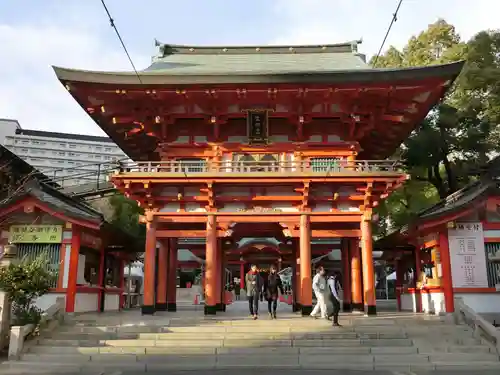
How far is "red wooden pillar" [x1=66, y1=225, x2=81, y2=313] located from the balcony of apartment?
8.23ft

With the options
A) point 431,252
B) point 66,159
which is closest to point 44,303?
point 431,252

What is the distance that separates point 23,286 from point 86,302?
5.03 meters

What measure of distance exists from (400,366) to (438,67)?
9.16 metres

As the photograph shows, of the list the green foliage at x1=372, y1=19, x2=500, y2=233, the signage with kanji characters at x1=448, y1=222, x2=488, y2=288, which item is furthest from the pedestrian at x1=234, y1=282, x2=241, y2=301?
the signage with kanji characters at x1=448, y1=222, x2=488, y2=288

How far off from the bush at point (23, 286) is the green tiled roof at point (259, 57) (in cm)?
1007

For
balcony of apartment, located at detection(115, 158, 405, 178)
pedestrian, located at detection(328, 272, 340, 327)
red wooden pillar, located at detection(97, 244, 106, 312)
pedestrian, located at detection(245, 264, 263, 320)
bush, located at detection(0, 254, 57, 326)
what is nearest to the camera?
bush, located at detection(0, 254, 57, 326)

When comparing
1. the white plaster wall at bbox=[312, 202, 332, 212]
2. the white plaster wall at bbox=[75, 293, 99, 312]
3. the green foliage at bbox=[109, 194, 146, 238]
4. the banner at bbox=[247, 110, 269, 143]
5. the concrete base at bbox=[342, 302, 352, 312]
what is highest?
the banner at bbox=[247, 110, 269, 143]

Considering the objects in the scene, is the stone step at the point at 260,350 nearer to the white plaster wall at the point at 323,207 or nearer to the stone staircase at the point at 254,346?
the stone staircase at the point at 254,346

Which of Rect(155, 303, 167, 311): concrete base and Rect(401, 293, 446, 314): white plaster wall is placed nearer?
Rect(401, 293, 446, 314): white plaster wall

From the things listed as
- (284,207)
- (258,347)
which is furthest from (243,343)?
(284,207)

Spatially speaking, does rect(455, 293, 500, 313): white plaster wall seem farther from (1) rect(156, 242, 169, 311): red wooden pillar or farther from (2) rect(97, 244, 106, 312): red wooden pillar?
(2) rect(97, 244, 106, 312): red wooden pillar

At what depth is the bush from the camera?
38.2 feet

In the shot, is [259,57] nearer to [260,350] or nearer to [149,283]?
[149,283]

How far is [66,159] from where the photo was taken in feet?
292
